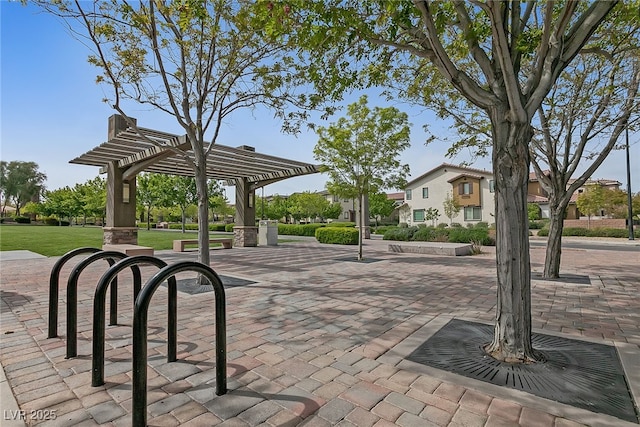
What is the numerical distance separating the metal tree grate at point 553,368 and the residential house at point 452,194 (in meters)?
32.7

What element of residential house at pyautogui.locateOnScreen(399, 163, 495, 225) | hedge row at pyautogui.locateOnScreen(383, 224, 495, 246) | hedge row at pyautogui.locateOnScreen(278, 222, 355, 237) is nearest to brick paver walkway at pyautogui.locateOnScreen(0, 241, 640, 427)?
hedge row at pyautogui.locateOnScreen(383, 224, 495, 246)

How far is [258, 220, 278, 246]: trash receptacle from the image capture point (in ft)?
62.4

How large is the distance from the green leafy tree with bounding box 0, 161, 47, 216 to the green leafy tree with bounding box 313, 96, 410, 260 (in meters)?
67.6

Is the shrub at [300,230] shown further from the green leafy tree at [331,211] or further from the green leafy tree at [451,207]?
the green leafy tree at [331,211]

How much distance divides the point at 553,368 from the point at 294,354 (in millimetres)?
2485

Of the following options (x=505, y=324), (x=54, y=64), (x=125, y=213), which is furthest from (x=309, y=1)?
(x=125, y=213)

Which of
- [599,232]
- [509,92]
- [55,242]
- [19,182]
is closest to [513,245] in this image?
[509,92]

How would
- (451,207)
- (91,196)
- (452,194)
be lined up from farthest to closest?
(91,196) < (452,194) < (451,207)

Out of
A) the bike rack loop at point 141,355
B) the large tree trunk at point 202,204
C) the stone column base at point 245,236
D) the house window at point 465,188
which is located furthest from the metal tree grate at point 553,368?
the house window at point 465,188

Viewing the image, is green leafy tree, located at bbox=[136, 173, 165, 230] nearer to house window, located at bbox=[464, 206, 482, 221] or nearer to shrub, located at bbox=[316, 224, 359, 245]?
shrub, located at bbox=[316, 224, 359, 245]

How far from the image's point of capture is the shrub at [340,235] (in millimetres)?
19141

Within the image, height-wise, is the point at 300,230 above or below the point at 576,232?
above

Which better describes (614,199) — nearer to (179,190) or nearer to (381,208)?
(381,208)

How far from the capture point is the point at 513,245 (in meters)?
3.28
